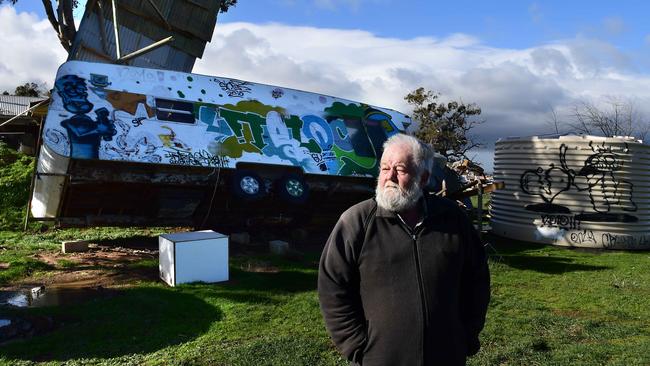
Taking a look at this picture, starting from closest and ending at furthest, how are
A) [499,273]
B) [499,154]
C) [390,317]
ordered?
1. [390,317]
2. [499,273]
3. [499,154]

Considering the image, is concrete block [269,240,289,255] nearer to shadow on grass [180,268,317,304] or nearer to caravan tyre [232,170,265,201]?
caravan tyre [232,170,265,201]

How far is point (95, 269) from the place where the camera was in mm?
10328

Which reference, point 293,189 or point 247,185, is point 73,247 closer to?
point 247,185

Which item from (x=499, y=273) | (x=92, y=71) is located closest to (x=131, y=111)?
(x=92, y=71)

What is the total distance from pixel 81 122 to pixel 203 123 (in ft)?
8.62

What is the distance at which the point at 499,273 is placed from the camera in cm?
1098

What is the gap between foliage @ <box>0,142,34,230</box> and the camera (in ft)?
55.0

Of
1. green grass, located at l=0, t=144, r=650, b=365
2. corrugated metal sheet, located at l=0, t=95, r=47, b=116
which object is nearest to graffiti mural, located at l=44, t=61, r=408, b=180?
green grass, located at l=0, t=144, r=650, b=365

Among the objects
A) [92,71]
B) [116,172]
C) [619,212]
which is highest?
[92,71]

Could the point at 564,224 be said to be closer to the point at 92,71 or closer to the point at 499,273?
the point at 499,273

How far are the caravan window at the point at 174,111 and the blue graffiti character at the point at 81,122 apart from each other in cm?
114

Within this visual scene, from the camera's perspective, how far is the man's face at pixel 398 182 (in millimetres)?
2922

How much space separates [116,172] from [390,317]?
9552mm

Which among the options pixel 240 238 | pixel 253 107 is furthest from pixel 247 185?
pixel 253 107
